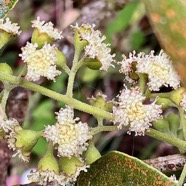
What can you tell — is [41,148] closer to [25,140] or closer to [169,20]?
[25,140]

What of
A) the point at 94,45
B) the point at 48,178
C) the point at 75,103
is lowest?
the point at 48,178

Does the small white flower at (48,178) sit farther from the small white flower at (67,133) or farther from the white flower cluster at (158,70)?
the white flower cluster at (158,70)

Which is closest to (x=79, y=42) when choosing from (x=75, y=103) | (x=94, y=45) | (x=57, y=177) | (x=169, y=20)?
(x=94, y=45)

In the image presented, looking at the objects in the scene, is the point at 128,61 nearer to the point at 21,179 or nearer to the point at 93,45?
the point at 93,45

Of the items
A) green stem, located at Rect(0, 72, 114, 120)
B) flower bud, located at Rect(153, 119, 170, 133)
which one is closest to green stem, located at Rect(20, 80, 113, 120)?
green stem, located at Rect(0, 72, 114, 120)

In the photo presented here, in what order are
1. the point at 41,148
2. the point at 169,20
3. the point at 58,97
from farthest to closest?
the point at 41,148 < the point at 58,97 < the point at 169,20

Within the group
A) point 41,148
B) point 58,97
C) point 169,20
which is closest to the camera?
point 169,20

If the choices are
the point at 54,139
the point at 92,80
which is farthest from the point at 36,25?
the point at 92,80

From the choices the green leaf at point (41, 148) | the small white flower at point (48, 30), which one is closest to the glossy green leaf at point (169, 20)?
the small white flower at point (48, 30)
